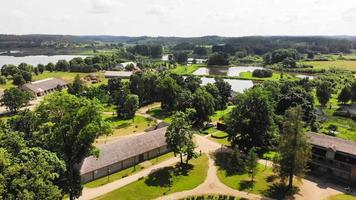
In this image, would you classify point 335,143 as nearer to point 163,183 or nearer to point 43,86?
point 163,183

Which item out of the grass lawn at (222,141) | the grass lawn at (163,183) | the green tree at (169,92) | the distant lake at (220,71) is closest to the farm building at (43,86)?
the green tree at (169,92)

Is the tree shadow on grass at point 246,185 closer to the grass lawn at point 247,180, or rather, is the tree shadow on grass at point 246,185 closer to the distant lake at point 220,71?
the grass lawn at point 247,180

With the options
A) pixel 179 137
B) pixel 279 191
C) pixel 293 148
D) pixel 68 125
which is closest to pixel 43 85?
pixel 179 137

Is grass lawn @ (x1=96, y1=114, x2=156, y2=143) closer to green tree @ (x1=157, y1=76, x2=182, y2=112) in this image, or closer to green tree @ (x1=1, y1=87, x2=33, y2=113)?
green tree @ (x1=157, y1=76, x2=182, y2=112)

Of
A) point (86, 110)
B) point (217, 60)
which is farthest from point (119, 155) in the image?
point (217, 60)

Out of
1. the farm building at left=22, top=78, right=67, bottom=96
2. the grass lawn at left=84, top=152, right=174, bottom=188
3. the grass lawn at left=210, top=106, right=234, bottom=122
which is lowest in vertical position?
the grass lawn at left=84, top=152, right=174, bottom=188

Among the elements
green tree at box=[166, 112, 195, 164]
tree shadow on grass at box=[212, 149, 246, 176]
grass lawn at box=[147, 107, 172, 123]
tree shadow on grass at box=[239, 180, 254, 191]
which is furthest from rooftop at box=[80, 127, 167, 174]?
grass lawn at box=[147, 107, 172, 123]
